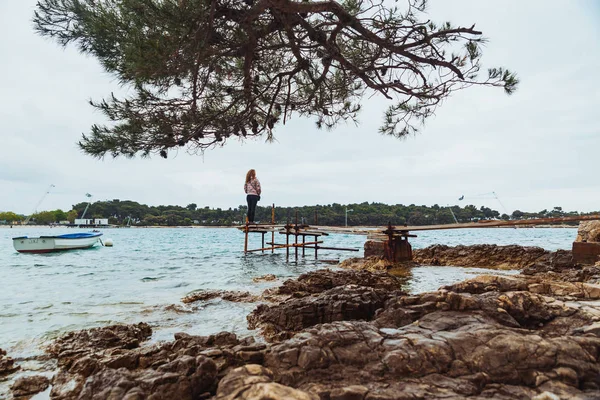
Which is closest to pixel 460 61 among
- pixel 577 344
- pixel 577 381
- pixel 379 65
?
pixel 379 65

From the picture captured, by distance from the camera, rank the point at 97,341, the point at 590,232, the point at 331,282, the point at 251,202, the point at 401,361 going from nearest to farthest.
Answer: the point at 401,361 < the point at 97,341 < the point at 331,282 < the point at 590,232 < the point at 251,202

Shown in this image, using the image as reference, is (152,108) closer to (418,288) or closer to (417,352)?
(417,352)

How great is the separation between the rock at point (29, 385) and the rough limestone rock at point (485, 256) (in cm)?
1100

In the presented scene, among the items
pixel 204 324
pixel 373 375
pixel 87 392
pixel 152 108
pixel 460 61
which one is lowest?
pixel 204 324

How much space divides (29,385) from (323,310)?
119 inches

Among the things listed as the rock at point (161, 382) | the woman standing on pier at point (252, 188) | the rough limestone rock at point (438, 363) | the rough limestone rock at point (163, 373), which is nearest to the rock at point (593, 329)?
the rough limestone rock at point (438, 363)

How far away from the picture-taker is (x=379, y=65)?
490 cm

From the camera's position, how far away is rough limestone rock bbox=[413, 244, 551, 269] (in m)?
10.9

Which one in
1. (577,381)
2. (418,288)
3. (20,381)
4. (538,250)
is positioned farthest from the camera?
(538,250)

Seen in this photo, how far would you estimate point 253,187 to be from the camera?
13.0m

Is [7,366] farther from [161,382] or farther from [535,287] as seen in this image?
[535,287]

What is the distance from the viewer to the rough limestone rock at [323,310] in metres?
4.07

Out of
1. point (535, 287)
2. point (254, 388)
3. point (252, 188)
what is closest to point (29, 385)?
point (254, 388)

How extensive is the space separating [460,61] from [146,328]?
5702 mm
